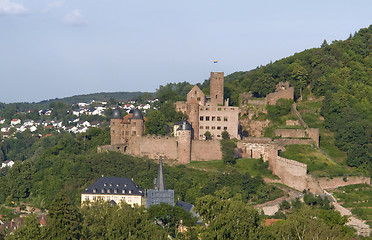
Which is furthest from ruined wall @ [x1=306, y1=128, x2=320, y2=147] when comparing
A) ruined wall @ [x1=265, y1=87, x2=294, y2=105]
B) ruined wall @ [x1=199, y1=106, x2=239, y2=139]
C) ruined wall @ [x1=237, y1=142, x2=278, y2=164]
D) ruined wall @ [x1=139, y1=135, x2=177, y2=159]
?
ruined wall @ [x1=139, y1=135, x2=177, y2=159]

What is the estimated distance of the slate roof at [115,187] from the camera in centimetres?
8419

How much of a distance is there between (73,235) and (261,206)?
23.9 metres

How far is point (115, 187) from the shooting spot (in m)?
84.8

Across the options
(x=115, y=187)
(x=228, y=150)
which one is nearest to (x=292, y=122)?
(x=228, y=150)

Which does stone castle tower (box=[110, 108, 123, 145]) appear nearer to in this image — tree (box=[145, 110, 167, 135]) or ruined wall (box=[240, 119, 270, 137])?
tree (box=[145, 110, 167, 135])

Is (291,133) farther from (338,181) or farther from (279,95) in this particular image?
(338,181)

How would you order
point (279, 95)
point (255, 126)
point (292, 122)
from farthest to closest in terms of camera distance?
point (279, 95) < point (255, 126) < point (292, 122)

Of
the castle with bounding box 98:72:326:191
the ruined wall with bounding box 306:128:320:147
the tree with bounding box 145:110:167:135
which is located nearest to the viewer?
the castle with bounding box 98:72:326:191

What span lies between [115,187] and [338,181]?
22.0m

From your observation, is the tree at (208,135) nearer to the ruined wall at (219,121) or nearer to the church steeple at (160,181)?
the ruined wall at (219,121)

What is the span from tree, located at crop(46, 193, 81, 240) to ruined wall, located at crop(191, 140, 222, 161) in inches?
1089

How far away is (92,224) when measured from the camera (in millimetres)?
66938

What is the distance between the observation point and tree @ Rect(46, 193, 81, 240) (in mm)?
62969

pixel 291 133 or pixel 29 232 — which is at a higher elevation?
pixel 291 133
